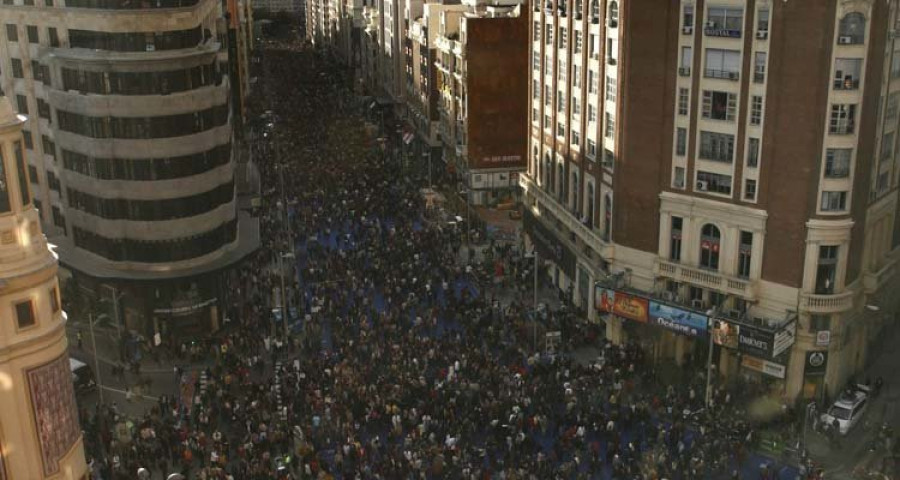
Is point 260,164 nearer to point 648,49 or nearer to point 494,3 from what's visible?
point 494,3

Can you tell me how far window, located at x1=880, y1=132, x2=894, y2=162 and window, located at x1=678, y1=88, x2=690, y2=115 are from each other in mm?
11058

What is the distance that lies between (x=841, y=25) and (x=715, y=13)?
6.92 meters

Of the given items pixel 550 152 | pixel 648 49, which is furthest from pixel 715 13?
pixel 550 152

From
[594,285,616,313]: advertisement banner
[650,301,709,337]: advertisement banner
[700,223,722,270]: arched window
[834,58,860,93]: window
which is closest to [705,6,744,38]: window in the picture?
[834,58,860,93]: window

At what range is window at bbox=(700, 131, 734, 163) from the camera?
5309 cm

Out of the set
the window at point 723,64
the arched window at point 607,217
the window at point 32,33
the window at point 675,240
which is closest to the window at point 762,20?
the window at point 723,64

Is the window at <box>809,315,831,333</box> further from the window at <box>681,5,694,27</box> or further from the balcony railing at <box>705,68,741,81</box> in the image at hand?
the window at <box>681,5,694,27</box>

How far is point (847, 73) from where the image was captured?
1905 inches

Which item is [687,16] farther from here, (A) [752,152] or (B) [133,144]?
(B) [133,144]

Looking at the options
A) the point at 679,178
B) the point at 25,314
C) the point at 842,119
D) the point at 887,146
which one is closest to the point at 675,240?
the point at 679,178

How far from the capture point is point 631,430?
4731cm

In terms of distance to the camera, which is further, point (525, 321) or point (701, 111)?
point (525, 321)

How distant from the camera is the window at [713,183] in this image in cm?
5356

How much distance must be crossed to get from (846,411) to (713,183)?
14.5 meters
